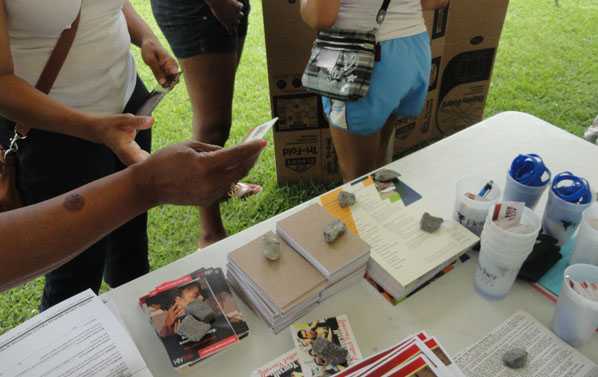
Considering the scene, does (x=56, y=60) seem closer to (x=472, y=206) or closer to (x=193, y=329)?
(x=193, y=329)

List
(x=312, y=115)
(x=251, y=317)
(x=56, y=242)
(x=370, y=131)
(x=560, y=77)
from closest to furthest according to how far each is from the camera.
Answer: (x=56, y=242) → (x=251, y=317) → (x=370, y=131) → (x=312, y=115) → (x=560, y=77)

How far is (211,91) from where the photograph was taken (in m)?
1.61

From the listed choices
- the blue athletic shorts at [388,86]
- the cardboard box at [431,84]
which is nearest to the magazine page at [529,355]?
the blue athletic shorts at [388,86]

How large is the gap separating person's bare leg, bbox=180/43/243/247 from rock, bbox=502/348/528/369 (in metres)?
1.22

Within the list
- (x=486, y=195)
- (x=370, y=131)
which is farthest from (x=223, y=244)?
(x=370, y=131)

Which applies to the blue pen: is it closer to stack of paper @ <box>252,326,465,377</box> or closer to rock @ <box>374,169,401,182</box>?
rock @ <box>374,169,401,182</box>

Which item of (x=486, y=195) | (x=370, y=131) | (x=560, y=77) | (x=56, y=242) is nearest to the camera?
(x=56, y=242)

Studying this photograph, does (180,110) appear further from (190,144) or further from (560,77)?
(560,77)

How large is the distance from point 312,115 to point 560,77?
2253mm

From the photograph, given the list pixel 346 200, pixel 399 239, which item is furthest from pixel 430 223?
pixel 346 200

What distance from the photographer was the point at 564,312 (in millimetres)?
804

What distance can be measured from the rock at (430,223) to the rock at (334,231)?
7.2 inches

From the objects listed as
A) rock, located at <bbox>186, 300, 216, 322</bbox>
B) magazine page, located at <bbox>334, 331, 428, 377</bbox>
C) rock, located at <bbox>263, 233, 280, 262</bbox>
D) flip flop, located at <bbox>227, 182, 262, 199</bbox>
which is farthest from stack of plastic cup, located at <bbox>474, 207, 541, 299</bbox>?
flip flop, located at <bbox>227, 182, 262, 199</bbox>

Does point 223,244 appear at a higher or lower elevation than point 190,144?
lower
